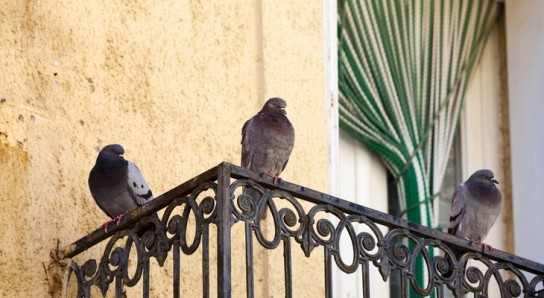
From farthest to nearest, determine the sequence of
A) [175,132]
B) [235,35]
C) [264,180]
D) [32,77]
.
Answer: [235,35] → [175,132] → [32,77] → [264,180]

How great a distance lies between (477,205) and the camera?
6441mm

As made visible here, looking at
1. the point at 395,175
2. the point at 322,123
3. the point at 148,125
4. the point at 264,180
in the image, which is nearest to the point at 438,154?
the point at 395,175

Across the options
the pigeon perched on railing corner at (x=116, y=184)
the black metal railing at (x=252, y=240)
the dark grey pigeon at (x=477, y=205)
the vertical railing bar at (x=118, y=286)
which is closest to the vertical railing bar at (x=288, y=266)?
the black metal railing at (x=252, y=240)

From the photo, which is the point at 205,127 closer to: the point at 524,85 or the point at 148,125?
the point at 148,125

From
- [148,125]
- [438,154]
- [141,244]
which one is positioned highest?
[438,154]

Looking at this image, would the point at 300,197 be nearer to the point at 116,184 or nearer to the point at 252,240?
the point at 252,240

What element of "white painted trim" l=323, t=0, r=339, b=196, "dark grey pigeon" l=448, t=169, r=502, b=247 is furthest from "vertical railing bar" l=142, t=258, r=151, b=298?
"dark grey pigeon" l=448, t=169, r=502, b=247

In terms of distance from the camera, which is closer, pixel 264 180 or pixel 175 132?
pixel 264 180

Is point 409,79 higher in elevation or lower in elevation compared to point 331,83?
higher

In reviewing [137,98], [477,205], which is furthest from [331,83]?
[137,98]

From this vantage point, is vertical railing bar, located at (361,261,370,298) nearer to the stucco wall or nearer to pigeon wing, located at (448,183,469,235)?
pigeon wing, located at (448,183,469,235)

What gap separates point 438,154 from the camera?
732 cm

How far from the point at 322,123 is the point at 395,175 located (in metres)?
0.81

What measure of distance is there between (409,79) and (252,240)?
99.3 inches
